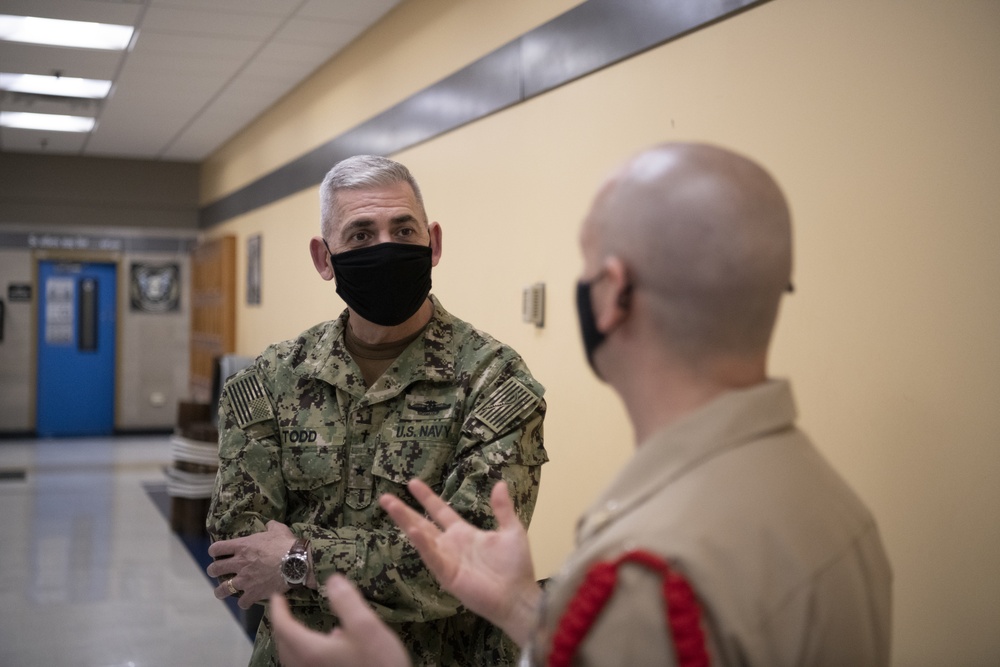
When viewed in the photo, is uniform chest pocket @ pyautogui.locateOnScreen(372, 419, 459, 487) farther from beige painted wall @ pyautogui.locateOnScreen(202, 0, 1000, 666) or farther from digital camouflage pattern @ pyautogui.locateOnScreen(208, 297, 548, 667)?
beige painted wall @ pyautogui.locateOnScreen(202, 0, 1000, 666)

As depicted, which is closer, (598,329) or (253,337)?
(598,329)

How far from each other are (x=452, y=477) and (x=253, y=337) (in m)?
8.21

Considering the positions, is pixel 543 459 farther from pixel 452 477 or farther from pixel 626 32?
pixel 626 32

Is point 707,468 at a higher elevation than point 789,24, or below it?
below

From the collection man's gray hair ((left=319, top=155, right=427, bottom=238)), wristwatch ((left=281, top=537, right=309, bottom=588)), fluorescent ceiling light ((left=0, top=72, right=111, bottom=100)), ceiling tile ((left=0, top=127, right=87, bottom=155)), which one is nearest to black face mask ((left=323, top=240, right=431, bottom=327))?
man's gray hair ((left=319, top=155, right=427, bottom=238))

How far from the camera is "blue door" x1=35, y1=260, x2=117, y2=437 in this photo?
12.8 meters

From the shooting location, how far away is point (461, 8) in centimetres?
509

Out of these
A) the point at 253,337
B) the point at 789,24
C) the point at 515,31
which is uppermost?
the point at 515,31

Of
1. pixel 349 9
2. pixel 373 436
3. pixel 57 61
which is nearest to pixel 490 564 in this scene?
pixel 373 436

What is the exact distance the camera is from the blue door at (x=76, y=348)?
1275cm

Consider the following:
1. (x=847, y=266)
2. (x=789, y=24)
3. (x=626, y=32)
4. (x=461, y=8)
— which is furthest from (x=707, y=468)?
(x=461, y=8)

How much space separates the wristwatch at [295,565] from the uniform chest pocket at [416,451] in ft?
0.70

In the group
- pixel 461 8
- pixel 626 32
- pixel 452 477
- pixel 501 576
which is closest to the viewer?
pixel 501 576

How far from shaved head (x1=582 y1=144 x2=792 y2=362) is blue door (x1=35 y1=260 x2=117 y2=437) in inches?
518
